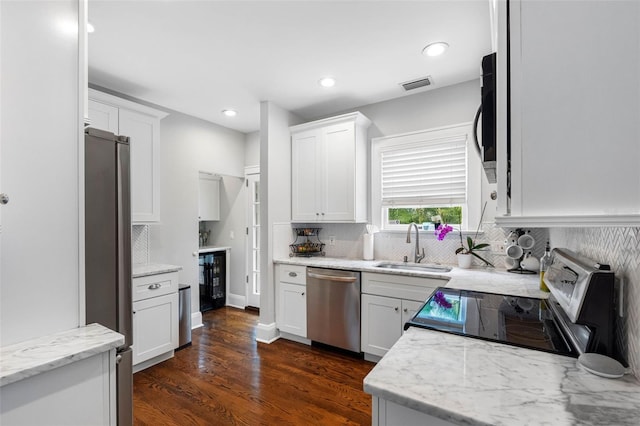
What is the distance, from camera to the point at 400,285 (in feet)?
8.74

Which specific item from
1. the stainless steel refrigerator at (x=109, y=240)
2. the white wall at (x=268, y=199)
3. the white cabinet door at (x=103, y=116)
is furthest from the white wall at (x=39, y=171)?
the white wall at (x=268, y=199)

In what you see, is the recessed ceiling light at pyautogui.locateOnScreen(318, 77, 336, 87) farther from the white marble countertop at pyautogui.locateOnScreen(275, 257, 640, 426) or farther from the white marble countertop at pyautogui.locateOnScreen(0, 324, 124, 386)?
the white marble countertop at pyautogui.locateOnScreen(0, 324, 124, 386)

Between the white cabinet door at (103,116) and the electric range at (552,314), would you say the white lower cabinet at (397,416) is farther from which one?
the white cabinet door at (103,116)

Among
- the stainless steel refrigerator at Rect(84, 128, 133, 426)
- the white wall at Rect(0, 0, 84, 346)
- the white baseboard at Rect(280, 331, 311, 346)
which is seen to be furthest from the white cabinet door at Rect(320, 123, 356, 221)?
the white wall at Rect(0, 0, 84, 346)

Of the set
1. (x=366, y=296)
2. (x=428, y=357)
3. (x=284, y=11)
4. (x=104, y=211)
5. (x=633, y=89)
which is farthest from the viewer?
(x=366, y=296)

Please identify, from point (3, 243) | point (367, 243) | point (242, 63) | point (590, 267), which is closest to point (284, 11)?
point (242, 63)

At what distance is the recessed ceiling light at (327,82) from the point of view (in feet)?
9.36

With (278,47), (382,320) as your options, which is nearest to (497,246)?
(382,320)

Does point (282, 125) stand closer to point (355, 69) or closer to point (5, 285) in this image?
point (355, 69)

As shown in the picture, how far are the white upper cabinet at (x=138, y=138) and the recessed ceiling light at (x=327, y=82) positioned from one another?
5.51 feet

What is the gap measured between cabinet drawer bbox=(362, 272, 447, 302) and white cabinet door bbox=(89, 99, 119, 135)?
8.92 ft

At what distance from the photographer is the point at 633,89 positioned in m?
0.57

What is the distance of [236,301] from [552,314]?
4.23 metres

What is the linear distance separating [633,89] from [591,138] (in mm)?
101
